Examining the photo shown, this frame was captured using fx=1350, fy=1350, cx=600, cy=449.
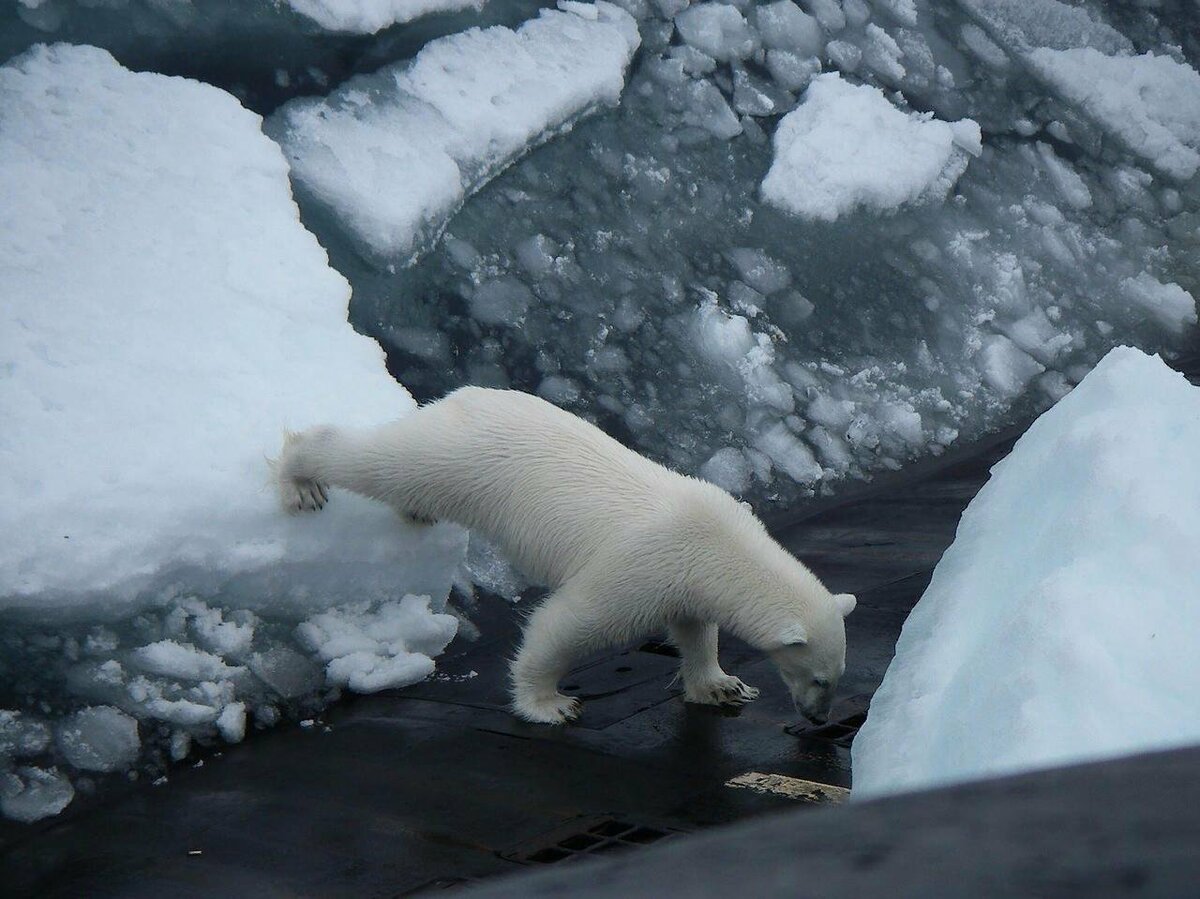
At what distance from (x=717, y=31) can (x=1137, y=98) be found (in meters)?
2.66

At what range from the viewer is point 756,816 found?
3.21m

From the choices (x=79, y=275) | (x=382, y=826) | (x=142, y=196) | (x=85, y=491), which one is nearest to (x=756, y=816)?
(x=382, y=826)

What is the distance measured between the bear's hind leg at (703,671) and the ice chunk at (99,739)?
4.86 ft

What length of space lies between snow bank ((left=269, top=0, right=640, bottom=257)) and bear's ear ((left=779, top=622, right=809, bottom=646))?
2.48 metres

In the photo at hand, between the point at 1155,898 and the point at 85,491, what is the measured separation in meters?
3.40

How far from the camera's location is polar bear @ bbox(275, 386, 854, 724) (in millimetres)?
3635

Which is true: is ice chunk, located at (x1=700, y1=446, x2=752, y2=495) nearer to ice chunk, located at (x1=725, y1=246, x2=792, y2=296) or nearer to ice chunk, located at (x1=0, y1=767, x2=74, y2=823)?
ice chunk, located at (x1=725, y1=246, x2=792, y2=296)

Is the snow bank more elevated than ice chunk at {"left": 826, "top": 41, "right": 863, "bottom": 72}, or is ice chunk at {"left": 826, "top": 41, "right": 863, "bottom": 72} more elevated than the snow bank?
ice chunk at {"left": 826, "top": 41, "right": 863, "bottom": 72}

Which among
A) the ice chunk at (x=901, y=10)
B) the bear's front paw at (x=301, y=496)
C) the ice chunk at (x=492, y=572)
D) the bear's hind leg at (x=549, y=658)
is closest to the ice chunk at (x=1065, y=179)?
the ice chunk at (x=901, y=10)

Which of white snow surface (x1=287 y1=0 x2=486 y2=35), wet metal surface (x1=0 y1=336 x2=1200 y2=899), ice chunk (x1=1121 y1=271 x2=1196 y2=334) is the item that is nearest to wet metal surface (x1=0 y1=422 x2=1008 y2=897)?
wet metal surface (x1=0 y1=336 x2=1200 y2=899)

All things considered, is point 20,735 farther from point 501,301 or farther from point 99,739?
point 501,301

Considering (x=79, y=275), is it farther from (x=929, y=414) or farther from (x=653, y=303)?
(x=929, y=414)

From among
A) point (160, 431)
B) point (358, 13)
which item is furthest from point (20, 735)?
point (358, 13)

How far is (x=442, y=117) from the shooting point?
5820mm
